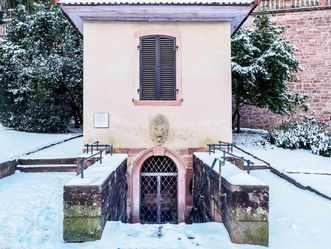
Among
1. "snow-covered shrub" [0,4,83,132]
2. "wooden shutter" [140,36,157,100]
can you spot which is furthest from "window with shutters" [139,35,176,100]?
"snow-covered shrub" [0,4,83,132]

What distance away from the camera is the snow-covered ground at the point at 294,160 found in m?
9.12

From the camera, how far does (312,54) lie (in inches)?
747

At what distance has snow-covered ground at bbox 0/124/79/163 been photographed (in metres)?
11.3

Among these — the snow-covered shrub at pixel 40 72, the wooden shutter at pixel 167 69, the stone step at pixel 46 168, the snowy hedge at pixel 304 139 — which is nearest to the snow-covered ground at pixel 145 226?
the stone step at pixel 46 168

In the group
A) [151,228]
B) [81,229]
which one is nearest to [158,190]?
[151,228]

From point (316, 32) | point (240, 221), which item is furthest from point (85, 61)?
point (316, 32)

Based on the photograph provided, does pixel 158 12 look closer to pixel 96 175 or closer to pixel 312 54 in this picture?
pixel 96 175

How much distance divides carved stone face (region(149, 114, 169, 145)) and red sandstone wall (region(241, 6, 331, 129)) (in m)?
12.3

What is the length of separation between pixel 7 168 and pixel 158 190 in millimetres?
4406

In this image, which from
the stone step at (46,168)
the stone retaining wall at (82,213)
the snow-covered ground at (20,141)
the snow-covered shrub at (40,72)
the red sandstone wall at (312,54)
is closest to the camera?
the stone retaining wall at (82,213)

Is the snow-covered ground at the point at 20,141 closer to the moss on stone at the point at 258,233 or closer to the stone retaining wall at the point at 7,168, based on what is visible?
the stone retaining wall at the point at 7,168

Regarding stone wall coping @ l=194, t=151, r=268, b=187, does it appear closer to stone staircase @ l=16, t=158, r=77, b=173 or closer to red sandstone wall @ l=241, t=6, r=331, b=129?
stone staircase @ l=16, t=158, r=77, b=173

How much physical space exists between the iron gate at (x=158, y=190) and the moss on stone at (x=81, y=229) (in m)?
4.21

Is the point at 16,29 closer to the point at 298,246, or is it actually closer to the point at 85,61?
the point at 85,61
